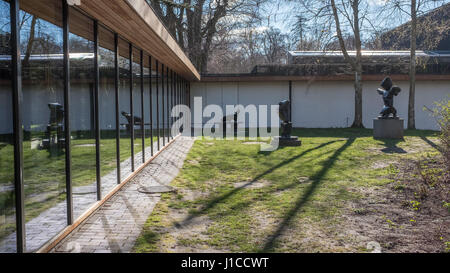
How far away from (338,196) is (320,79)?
51.2 feet

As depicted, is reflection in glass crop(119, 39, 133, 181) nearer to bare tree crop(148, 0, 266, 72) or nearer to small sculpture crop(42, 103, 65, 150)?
small sculpture crop(42, 103, 65, 150)

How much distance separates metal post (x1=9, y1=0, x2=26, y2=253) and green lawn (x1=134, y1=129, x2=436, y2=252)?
3.76 ft

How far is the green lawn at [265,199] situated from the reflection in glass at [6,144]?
1.26 meters

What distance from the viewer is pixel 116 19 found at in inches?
225

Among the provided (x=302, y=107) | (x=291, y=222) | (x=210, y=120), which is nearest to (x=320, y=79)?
(x=302, y=107)

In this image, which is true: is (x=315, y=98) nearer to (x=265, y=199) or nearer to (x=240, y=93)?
(x=240, y=93)

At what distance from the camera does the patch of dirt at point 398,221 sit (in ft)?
14.1

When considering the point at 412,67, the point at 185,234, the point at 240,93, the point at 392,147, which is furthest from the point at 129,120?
the point at 412,67

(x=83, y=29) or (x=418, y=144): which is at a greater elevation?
(x=83, y=29)

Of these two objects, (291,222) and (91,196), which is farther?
(91,196)

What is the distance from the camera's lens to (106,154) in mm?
6277

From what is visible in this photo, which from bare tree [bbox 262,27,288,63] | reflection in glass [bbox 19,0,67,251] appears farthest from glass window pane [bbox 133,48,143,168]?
bare tree [bbox 262,27,288,63]

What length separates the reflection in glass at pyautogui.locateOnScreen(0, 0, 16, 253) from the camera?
3166mm
